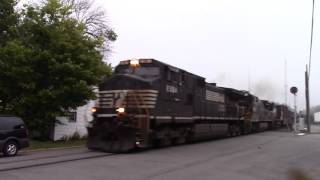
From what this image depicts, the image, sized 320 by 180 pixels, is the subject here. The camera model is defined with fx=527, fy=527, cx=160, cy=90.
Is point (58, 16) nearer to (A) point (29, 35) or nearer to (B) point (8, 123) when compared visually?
(A) point (29, 35)

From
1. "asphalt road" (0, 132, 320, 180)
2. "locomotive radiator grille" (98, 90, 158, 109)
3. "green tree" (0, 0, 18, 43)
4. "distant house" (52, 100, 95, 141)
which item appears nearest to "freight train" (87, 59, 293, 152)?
"locomotive radiator grille" (98, 90, 158, 109)

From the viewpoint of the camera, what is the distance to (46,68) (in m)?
30.8

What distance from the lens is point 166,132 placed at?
947 inches

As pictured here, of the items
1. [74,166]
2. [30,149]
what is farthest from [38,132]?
[74,166]

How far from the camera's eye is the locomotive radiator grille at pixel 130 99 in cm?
2178

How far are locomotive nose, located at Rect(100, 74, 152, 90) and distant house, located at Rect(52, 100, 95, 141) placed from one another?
14950 millimetres

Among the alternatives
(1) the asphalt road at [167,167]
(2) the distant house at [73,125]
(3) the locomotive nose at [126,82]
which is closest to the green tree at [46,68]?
(2) the distant house at [73,125]

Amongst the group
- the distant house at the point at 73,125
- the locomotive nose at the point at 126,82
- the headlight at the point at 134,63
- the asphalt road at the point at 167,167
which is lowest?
the asphalt road at the point at 167,167

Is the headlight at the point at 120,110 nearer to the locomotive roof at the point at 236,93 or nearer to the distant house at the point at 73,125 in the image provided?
Result: the distant house at the point at 73,125

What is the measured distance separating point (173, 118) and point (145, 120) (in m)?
3.44

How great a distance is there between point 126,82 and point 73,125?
1824 centimetres

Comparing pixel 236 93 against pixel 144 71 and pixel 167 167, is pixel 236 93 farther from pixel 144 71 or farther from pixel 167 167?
pixel 167 167

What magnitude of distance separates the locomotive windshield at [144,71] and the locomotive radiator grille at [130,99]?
1.02 metres

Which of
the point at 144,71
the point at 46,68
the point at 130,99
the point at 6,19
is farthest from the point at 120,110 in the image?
the point at 6,19
